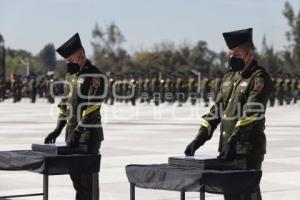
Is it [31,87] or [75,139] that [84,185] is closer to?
[75,139]

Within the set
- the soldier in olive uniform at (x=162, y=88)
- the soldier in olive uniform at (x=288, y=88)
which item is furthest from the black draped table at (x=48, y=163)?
the soldier in olive uniform at (x=288, y=88)

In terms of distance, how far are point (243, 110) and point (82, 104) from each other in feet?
6.28

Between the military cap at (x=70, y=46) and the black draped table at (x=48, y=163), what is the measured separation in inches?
40.8

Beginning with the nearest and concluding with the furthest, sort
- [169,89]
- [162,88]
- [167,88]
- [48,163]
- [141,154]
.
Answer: [48,163] → [141,154] → [162,88] → [167,88] → [169,89]

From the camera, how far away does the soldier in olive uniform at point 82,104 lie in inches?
289

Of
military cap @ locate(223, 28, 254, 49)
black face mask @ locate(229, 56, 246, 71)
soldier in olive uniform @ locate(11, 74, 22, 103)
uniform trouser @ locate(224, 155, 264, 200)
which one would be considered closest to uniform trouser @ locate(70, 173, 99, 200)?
uniform trouser @ locate(224, 155, 264, 200)

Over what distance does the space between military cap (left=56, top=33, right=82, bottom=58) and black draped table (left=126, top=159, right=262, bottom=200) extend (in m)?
1.94

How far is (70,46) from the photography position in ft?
24.4

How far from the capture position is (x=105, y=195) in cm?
959

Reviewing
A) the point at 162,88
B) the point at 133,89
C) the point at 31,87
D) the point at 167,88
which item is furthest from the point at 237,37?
the point at 31,87

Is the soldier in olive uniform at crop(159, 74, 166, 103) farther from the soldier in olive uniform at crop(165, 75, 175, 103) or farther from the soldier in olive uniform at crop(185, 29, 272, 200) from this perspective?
the soldier in olive uniform at crop(185, 29, 272, 200)

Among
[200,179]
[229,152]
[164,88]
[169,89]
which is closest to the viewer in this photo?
[200,179]

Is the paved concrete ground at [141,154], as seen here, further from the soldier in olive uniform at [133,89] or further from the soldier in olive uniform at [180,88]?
the soldier in olive uniform at [180,88]

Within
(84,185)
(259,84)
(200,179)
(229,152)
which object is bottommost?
(84,185)
